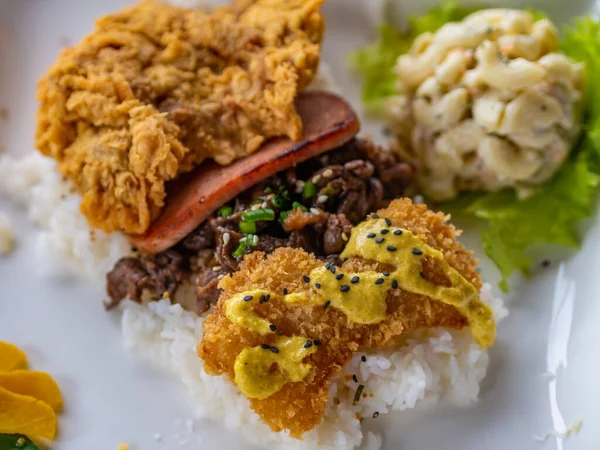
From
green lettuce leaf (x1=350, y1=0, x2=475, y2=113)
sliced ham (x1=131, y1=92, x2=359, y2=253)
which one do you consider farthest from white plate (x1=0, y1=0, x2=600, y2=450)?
green lettuce leaf (x1=350, y1=0, x2=475, y2=113)

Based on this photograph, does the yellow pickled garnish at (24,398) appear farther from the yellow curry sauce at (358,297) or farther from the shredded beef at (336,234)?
the shredded beef at (336,234)

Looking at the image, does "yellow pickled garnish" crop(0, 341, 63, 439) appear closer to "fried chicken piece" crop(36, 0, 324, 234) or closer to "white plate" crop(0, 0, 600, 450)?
"white plate" crop(0, 0, 600, 450)

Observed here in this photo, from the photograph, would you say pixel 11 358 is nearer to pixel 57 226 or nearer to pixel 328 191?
pixel 57 226

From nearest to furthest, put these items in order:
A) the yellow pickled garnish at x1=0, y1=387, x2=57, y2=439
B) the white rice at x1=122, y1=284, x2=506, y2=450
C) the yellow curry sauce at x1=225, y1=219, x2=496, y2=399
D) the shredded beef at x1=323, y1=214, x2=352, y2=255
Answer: the yellow curry sauce at x1=225, y1=219, x2=496, y2=399 → the yellow pickled garnish at x1=0, y1=387, x2=57, y2=439 → the white rice at x1=122, y1=284, x2=506, y2=450 → the shredded beef at x1=323, y1=214, x2=352, y2=255

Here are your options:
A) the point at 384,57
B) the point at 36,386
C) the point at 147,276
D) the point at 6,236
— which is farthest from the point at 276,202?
the point at 384,57

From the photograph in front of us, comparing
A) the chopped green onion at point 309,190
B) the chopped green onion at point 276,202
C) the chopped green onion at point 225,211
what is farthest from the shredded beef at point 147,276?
the chopped green onion at point 309,190

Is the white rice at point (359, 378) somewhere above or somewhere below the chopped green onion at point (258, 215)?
below
